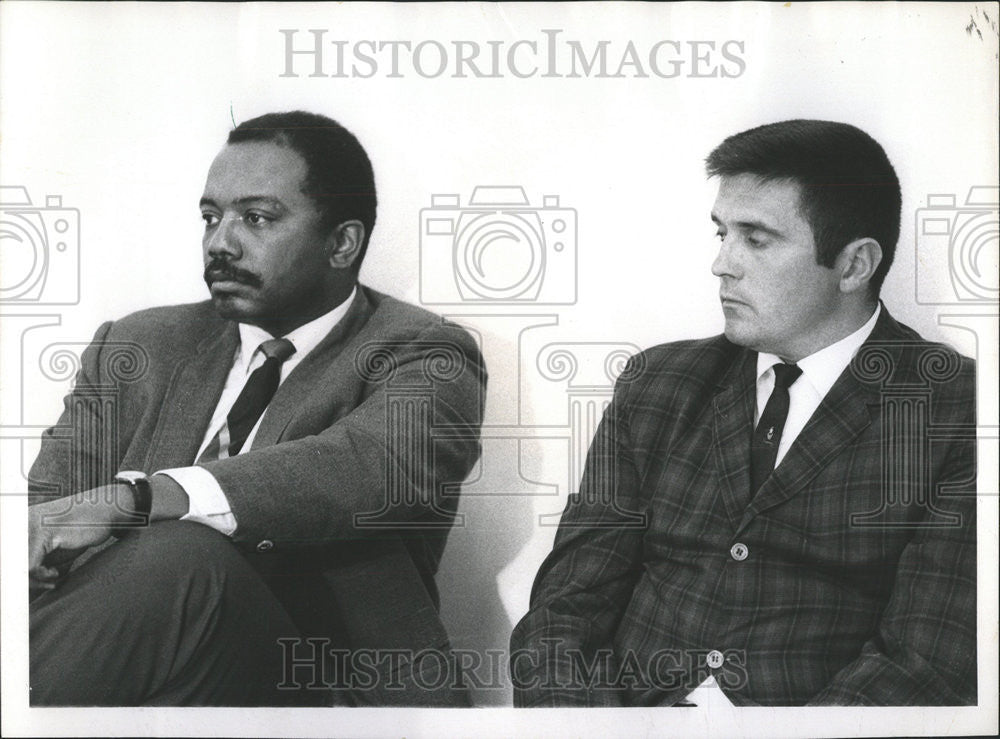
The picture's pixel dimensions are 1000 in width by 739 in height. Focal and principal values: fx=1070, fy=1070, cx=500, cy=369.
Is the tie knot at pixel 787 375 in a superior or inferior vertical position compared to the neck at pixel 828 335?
inferior

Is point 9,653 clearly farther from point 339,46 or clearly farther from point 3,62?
point 339,46

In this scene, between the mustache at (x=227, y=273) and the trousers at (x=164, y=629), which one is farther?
the mustache at (x=227, y=273)

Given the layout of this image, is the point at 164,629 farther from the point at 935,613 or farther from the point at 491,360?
the point at 935,613

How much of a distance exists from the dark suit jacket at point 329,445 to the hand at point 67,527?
4 cm

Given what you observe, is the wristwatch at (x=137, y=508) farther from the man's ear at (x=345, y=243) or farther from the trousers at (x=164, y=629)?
the man's ear at (x=345, y=243)

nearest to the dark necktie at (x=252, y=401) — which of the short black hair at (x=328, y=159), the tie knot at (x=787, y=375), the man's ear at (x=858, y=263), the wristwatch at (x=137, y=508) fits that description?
the wristwatch at (x=137, y=508)

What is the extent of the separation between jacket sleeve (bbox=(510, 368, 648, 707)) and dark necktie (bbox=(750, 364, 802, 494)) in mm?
238

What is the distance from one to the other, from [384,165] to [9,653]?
1.28 metres

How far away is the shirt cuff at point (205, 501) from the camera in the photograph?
211 centimetres

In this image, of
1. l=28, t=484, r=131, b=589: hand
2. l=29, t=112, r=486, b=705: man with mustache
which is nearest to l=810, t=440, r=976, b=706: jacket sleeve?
l=29, t=112, r=486, b=705: man with mustache

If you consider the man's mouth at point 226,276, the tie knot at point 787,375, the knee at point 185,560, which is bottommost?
the knee at point 185,560

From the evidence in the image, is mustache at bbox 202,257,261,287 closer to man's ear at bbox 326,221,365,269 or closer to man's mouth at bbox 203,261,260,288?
man's mouth at bbox 203,261,260,288

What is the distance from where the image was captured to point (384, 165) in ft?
7.25

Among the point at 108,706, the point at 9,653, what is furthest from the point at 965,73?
the point at 9,653
